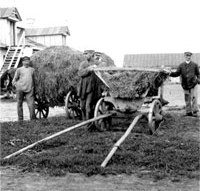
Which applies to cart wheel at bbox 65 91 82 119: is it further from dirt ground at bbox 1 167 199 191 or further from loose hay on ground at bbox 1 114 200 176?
dirt ground at bbox 1 167 199 191

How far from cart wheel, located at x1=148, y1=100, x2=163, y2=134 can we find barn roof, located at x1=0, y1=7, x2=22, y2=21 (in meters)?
22.4

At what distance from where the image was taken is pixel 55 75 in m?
11.9

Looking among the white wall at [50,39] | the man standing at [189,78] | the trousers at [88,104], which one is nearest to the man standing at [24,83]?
the trousers at [88,104]

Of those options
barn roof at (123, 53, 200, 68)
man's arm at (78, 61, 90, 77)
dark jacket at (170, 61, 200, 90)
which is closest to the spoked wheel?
man's arm at (78, 61, 90, 77)

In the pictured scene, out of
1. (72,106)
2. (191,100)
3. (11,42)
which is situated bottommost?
(72,106)

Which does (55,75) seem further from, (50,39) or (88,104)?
(50,39)

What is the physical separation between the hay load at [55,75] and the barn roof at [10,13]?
18449 mm

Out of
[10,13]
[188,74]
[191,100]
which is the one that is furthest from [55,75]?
[10,13]

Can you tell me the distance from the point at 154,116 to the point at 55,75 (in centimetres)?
412

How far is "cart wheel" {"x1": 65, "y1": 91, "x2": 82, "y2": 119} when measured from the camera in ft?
37.6

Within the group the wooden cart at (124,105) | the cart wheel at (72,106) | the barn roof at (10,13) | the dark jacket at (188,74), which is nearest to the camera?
the wooden cart at (124,105)

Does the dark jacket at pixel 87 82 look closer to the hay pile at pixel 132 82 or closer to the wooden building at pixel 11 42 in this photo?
the hay pile at pixel 132 82

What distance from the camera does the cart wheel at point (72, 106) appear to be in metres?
11.5

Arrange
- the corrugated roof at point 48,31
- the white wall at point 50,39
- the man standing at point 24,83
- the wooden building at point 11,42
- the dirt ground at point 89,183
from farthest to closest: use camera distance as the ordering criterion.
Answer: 1. the white wall at point 50,39
2. the corrugated roof at point 48,31
3. the wooden building at point 11,42
4. the man standing at point 24,83
5. the dirt ground at point 89,183
